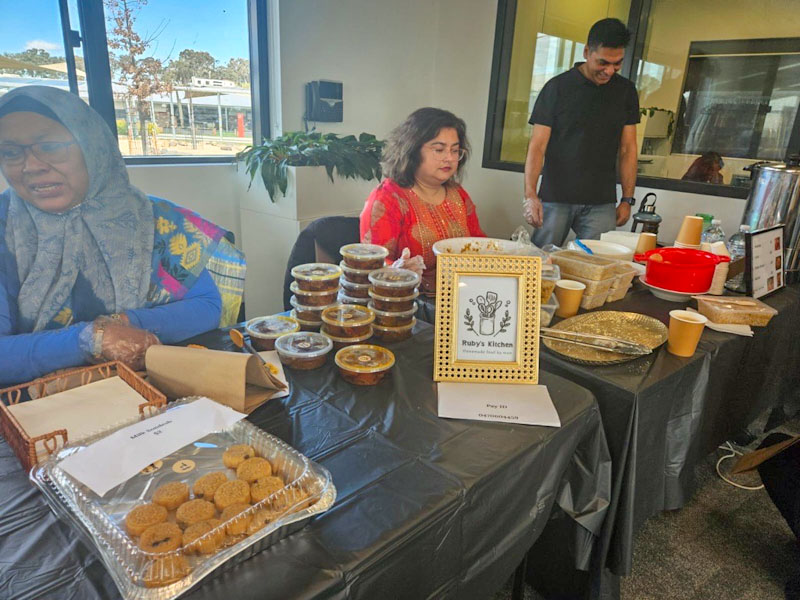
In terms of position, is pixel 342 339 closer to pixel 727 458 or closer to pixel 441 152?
pixel 441 152

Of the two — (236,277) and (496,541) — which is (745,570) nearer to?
(496,541)

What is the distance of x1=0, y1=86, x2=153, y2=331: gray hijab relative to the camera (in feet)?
3.79

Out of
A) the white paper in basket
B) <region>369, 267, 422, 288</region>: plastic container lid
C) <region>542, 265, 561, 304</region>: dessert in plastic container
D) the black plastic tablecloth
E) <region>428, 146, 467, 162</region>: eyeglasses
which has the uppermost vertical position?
<region>428, 146, 467, 162</region>: eyeglasses

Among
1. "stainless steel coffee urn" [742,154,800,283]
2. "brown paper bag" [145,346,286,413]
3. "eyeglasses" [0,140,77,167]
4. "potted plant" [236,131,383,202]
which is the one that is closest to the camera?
"brown paper bag" [145,346,286,413]

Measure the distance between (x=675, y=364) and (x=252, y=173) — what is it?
7.95 ft

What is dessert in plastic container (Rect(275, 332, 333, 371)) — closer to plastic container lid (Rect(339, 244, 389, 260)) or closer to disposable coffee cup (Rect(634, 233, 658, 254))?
plastic container lid (Rect(339, 244, 389, 260))

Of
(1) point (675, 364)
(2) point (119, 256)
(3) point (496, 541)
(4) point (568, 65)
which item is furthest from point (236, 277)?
(4) point (568, 65)

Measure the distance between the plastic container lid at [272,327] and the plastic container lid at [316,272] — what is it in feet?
0.36

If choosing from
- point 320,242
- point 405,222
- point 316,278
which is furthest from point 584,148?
point 316,278

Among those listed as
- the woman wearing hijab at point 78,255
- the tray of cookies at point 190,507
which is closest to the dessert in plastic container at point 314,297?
the woman wearing hijab at point 78,255

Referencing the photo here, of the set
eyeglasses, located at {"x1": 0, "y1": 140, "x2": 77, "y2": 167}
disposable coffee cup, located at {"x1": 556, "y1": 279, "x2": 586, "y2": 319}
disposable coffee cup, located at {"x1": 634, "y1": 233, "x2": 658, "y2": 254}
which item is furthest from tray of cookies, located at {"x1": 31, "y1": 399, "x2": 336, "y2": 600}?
disposable coffee cup, located at {"x1": 634, "y1": 233, "x2": 658, "y2": 254}

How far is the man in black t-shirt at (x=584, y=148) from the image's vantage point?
103 inches

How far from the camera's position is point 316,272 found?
1207 mm

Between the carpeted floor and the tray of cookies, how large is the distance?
982mm
